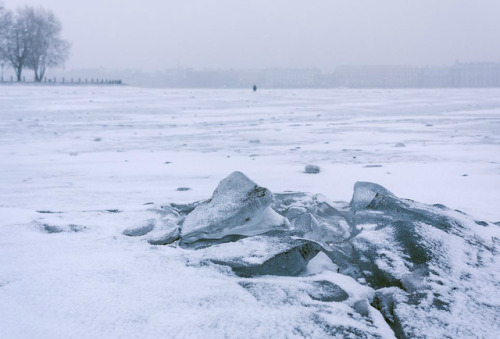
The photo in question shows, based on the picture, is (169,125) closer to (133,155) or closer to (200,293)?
(133,155)

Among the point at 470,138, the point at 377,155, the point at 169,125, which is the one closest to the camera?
the point at 377,155

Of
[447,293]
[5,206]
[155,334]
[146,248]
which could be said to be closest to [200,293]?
[155,334]

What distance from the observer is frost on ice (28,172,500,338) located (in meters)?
1.55

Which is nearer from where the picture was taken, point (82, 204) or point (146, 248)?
point (146, 248)

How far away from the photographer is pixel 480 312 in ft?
5.09

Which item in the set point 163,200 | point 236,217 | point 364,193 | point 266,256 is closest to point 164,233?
point 236,217

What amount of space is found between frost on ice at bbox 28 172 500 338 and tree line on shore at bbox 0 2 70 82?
52.0 meters

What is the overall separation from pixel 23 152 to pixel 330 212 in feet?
14.5

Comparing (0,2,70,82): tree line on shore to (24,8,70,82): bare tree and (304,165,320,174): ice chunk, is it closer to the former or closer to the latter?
(24,8,70,82): bare tree

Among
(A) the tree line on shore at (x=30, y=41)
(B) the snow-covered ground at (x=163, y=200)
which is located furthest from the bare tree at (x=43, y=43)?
(B) the snow-covered ground at (x=163, y=200)

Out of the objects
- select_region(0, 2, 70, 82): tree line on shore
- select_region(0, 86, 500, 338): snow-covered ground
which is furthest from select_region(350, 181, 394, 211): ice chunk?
select_region(0, 2, 70, 82): tree line on shore

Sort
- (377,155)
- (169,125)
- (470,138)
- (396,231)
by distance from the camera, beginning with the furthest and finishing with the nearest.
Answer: (169,125) < (470,138) < (377,155) < (396,231)

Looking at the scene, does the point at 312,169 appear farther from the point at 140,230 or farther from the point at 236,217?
the point at 140,230

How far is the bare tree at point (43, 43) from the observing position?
49.0m
